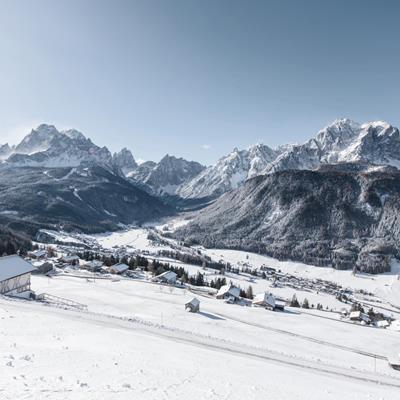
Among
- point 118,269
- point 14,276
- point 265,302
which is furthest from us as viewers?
point 118,269

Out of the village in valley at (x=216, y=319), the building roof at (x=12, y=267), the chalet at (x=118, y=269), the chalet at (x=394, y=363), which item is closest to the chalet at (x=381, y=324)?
the village in valley at (x=216, y=319)

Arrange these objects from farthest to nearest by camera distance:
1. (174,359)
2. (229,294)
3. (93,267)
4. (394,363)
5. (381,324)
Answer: (93,267)
(229,294)
(381,324)
(394,363)
(174,359)

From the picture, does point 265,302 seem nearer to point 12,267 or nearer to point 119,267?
point 119,267

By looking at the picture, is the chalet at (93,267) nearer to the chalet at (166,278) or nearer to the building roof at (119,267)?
the building roof at (119,267)

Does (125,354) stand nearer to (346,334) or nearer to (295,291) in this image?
(346,334)

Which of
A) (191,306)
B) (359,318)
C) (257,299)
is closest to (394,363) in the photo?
(191,306)

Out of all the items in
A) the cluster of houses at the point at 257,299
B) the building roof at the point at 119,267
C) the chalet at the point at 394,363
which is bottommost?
the cluster of houses at the point at 257,299
